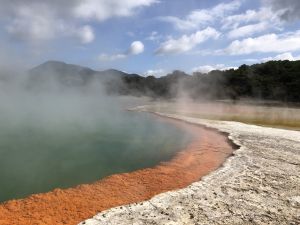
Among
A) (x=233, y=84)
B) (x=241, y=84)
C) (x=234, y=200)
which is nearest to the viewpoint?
(x=234, y=200)

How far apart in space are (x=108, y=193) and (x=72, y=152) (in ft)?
30.8

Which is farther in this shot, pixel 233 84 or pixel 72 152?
pixel 233 84

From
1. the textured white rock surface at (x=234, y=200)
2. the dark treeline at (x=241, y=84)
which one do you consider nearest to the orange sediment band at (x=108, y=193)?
the textured white rock surface at (x=234, y=200)

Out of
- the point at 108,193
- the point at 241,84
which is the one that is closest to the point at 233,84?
the point at 241,84

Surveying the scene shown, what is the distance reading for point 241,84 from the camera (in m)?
84.8

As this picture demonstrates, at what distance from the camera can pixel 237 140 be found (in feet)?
77.7

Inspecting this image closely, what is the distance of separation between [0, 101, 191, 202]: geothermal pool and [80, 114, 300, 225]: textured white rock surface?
480 cm

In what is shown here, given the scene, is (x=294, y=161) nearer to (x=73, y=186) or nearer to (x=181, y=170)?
(x=181, y=170)

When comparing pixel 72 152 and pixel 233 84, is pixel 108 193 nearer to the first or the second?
pixel 72 152

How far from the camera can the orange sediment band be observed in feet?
37.0

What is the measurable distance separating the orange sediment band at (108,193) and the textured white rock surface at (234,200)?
94 centimetres

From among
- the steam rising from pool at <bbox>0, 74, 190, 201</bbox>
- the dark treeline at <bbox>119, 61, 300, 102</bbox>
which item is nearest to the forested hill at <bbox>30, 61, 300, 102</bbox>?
the dark treeline at <bbox>119, 61, 300, 102</bbox>

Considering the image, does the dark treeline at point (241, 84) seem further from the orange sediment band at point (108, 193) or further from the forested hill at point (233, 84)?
the orange sediment band at point (108, 193)

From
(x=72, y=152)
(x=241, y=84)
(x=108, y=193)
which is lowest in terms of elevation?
(x=108, y=193)
